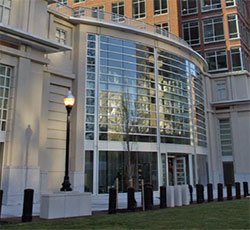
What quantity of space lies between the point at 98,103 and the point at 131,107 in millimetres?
2793

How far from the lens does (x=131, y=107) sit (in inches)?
1069

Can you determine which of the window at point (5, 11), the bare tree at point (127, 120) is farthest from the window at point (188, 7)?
the window at point (5, 11)

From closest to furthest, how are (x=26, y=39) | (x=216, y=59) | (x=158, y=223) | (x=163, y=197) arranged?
(x=158, y=223) → (x=163, y=197) → (x=26, y=39) → (x=216, y=59)

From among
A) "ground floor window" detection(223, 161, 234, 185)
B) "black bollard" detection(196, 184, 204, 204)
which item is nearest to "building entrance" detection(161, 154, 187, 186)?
"ground floor window" detection(223, 161, 234, 185)

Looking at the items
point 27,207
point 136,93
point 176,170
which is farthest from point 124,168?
point 27,207

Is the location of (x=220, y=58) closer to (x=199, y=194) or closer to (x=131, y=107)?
(x=131, y=107)

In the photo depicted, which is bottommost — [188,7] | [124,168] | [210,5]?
[124,168]

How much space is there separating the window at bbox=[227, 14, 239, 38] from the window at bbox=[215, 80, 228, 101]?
19.0ft

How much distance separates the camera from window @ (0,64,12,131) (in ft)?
61.4

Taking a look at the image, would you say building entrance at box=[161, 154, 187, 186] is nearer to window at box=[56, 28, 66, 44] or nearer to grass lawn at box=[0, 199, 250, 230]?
window at box=[56, 28, 66, 44]

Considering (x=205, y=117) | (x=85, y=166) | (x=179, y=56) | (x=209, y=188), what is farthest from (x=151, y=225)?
(x=205, y=117)

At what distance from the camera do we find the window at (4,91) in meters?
18.7

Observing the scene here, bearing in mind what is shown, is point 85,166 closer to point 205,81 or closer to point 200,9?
point 205,81

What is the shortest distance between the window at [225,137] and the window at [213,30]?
987 cm
